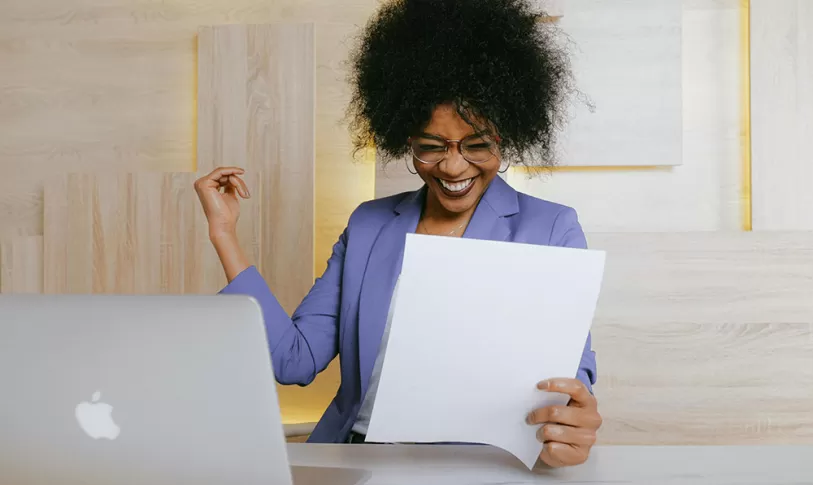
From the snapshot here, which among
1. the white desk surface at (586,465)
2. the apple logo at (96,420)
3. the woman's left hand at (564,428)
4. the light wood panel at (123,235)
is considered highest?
the light wood panel at (123,235)

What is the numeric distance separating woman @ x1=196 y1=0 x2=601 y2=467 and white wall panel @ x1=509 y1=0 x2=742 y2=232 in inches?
28.0

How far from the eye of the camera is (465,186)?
1672 millimetres

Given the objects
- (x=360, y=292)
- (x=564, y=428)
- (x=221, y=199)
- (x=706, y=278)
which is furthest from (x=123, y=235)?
(x=564, y=428)

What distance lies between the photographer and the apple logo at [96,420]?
2.52 feet

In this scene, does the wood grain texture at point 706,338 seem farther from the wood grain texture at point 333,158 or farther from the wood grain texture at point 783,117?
the wood grain texture at point 333,158

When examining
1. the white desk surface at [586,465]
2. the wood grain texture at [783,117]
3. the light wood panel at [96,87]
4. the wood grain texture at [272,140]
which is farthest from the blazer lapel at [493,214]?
the light wood panel at [96,87]

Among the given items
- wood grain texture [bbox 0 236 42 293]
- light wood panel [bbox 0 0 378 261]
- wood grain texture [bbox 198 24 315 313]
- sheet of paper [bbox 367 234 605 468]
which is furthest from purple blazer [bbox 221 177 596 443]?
wood grain texture [bbox 0 236 42 293]

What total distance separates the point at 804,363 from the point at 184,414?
6.69ft

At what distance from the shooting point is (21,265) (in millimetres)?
2662

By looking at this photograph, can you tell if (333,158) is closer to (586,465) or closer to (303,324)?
(303,324)

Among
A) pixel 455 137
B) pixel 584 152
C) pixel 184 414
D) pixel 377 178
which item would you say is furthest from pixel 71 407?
pixel 584 152

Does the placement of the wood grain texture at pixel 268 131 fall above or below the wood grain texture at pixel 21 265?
above

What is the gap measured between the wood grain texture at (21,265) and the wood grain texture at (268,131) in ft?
2.10

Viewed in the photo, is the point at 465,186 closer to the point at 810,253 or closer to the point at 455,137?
the point at 455,137
